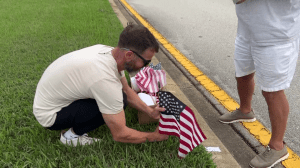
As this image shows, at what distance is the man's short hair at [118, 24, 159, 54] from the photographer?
5.74 ft

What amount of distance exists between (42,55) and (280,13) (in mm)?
3387

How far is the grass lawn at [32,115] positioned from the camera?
193 cm

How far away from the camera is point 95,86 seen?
5.51 ft

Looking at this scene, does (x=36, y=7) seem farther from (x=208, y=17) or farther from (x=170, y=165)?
(x=170, y=165)

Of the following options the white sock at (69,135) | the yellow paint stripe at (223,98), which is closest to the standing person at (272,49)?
the yellow paint stripe at (223,98)

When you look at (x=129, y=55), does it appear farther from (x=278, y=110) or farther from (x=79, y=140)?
(x=278, y=110)

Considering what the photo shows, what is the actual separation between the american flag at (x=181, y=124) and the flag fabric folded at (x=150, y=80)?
71cm

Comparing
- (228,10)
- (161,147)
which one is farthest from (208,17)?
(161,147)

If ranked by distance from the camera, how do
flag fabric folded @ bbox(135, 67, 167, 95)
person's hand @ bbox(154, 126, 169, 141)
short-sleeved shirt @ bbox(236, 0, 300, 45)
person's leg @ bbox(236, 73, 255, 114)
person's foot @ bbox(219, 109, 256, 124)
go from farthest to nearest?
flag fabric folded @ bbox(135, 67, 167, 95)
person's foot @ bbox(219, 109, 256, 124)
person's leg @ bbox(236, 73, 255, 114)
person's hand @ bbox(154, 126, 169, 141)
short-sleeved shirt @ bbox(236, 0, 300, 45)

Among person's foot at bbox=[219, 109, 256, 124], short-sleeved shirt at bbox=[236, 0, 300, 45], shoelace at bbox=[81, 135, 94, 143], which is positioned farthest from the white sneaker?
short-sleeved shirt at bbox=[236, 0, 300, 45]

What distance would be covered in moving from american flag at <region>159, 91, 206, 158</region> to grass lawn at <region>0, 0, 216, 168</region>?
0.48 feet

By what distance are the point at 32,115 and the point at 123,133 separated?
3.81 feet

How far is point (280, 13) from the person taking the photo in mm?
1693

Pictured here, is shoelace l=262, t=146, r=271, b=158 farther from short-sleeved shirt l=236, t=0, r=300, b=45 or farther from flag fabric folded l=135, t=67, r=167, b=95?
flag fabric folded l=135, t=67, r=167, b=95
